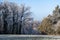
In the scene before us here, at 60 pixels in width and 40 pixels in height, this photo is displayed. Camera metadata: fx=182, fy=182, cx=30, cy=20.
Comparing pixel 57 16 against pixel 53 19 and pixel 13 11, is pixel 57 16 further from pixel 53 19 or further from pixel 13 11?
pixel 13 11

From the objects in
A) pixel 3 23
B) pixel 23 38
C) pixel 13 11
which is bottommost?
pixel 23 38

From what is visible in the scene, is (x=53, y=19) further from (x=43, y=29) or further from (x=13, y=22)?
(x=13, y=22)

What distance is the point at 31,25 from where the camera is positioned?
11.0 m

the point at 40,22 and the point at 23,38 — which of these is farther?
the point at 40,22

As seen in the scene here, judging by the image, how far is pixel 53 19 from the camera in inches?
408

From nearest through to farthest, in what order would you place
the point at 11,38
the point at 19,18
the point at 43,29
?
the point at 11,38 < the point at 43,29 < the point at 19,18

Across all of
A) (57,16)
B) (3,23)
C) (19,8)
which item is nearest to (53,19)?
(57,16)

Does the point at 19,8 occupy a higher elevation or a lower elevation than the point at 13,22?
higher

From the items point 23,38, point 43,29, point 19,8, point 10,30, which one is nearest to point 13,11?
point 19,8

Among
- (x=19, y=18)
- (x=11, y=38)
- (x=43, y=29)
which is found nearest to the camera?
(x=11, y=38)

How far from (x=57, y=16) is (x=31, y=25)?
67.5 inches

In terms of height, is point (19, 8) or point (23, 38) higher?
point (19, 8)

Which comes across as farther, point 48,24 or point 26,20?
point 26,20

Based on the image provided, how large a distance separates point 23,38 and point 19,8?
3.85 metres
